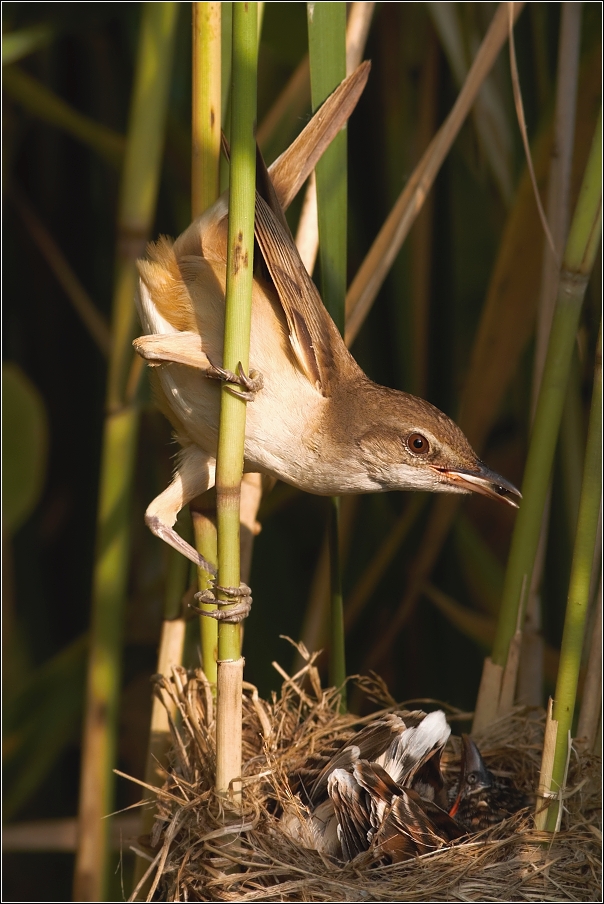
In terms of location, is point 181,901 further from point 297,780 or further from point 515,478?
point 515,478

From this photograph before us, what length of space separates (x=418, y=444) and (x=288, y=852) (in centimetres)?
73

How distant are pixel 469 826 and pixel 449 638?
1.05 m

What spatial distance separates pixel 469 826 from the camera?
1586 mm

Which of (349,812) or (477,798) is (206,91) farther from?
(477,798)

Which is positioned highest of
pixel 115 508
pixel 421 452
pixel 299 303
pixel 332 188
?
pixel 332 188

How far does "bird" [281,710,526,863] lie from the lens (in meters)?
1.43

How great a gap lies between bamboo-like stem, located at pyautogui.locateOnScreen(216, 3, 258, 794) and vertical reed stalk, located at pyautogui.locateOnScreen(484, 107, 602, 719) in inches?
21.9

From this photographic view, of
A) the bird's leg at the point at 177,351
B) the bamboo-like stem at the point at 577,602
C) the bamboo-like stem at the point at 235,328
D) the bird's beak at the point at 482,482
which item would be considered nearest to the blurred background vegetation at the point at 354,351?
the bird's leg at the point at 177,351

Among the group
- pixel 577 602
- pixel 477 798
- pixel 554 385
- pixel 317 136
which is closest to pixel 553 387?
pixel 554 385

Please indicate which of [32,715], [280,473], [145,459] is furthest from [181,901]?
[145,459]

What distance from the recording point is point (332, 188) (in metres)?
1.66

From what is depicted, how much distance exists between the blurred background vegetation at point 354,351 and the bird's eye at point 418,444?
0.44 metres

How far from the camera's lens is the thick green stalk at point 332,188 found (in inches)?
63.4

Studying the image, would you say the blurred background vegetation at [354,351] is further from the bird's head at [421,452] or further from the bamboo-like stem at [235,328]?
the bamboo-like stem at [235,328]
